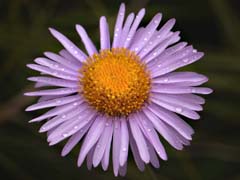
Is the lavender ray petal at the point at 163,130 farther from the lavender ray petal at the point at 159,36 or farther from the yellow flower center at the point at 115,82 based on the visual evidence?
the lavender ray petal at the point at 159,36

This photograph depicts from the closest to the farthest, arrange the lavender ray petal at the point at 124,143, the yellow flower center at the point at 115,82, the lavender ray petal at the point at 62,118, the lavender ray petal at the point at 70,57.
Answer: the lavender ray petal at the point at 124,143 < the lavender ray petal at the point at 62,118 < the yellow flower center at the point at 115,82 < the lavender ray petal at the point at 70,57

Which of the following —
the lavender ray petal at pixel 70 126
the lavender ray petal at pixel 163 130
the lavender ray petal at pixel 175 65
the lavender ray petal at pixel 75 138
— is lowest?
the lavender ray petal at pixel 163 130

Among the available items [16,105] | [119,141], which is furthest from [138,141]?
[16,105]

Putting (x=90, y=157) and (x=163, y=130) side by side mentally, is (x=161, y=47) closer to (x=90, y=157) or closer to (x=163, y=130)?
(x=163, y=130)

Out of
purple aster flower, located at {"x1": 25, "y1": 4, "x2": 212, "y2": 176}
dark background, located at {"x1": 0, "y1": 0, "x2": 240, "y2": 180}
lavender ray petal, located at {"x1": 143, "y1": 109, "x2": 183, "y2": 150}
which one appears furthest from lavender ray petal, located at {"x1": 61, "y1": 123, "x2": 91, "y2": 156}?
dark background, located at {"x1": 0, "y1": 0, "x2": 240, "y2": 180}

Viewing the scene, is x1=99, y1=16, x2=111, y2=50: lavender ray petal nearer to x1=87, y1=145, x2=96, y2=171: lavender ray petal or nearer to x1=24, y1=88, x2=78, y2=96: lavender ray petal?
x1=24, y1=88, x2=78, y2=96: lavender ray petal

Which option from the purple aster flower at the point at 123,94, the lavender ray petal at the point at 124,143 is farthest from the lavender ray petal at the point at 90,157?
the lavender ray petal at the point at 124,143

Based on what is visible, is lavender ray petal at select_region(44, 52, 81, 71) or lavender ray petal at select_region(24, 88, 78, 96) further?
lavender ray petal at select_region(44, 52, 81, 71)
